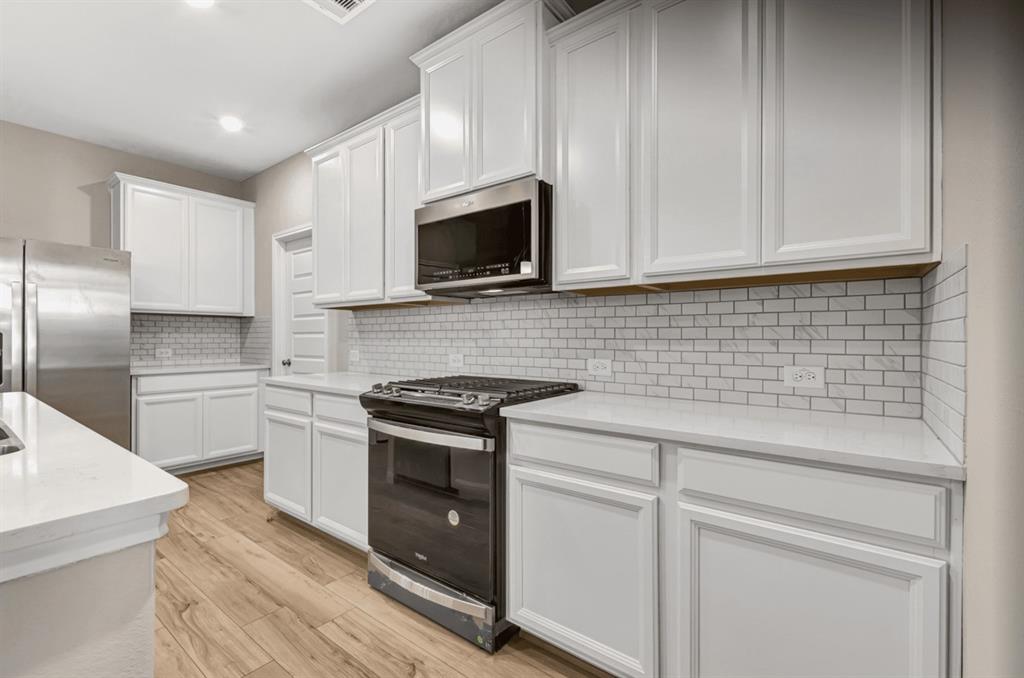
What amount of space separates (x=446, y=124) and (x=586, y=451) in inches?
69.1

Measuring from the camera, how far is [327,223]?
331cm

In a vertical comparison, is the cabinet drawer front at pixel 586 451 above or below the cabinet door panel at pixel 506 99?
below

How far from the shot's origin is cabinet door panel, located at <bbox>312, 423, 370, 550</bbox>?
Answer: 2.54 meters

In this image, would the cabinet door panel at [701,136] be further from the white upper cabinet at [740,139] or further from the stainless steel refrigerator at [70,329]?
the stainless steel refrigerator at [70,329]

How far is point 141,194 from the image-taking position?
407 centimetres

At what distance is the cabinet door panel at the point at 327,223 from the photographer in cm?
322

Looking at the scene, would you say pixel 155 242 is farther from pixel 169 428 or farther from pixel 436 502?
pixel 436 502

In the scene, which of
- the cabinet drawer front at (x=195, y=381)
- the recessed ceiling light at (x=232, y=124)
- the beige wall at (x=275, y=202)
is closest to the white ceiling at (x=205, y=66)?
the recessed ceiling light at (x=232, y=124)

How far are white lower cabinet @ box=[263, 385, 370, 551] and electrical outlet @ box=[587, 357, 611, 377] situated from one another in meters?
1.18

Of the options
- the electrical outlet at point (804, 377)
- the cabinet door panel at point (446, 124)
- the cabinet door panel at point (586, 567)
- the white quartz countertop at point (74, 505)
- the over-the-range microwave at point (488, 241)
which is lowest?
the cabinet door panel at point (586, 567)

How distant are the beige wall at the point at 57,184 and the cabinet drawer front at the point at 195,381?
1282 mm

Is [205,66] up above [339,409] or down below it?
above

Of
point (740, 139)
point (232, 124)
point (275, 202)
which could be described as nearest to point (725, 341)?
point (740, 139)

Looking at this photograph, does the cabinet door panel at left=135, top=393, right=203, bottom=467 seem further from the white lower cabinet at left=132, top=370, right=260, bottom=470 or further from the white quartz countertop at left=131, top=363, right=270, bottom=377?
the white quartz countertop at left=131, top=363, right=270, bottom=377
